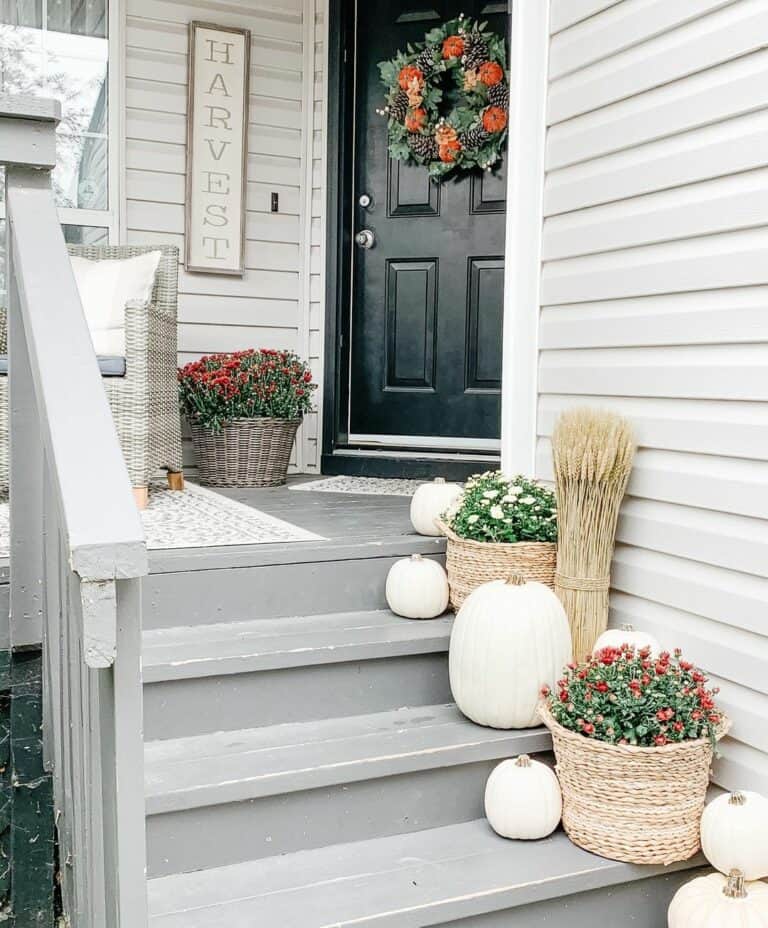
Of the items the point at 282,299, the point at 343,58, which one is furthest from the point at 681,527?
the point at 343,58

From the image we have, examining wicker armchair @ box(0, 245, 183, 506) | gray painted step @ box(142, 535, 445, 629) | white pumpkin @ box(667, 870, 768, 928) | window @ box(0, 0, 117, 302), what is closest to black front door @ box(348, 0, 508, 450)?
wicker armchair @ box(0, 245, 183, 506)

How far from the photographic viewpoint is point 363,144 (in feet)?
13.5

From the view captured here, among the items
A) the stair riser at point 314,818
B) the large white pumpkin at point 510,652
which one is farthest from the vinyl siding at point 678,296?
the stair riser at point 314,818

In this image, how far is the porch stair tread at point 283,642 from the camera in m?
1.97

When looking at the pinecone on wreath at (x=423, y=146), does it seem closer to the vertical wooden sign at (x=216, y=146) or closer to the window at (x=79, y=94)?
the vertical wooden sign at (x=216, y=146)

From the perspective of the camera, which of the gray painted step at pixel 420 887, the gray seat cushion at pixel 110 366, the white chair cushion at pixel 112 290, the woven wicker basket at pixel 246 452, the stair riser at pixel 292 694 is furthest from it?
the woven wicker basket at pixel 246 452

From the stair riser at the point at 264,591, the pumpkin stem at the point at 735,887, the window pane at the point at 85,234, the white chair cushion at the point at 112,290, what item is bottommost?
the pumpkin stem at the point at 735,887

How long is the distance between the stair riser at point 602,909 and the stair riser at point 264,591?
0.84 meters

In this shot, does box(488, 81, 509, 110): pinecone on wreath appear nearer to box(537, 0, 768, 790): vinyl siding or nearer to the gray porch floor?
box(537, 0, 768, 790): vinyl siding

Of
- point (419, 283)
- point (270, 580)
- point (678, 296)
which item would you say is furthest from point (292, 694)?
point (419, 283)

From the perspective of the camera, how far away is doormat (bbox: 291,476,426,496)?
11.8 ft

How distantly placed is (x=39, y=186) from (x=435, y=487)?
1.27 metres

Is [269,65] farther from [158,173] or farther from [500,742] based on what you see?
[500,742]

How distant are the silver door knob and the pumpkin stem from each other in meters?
3.00
